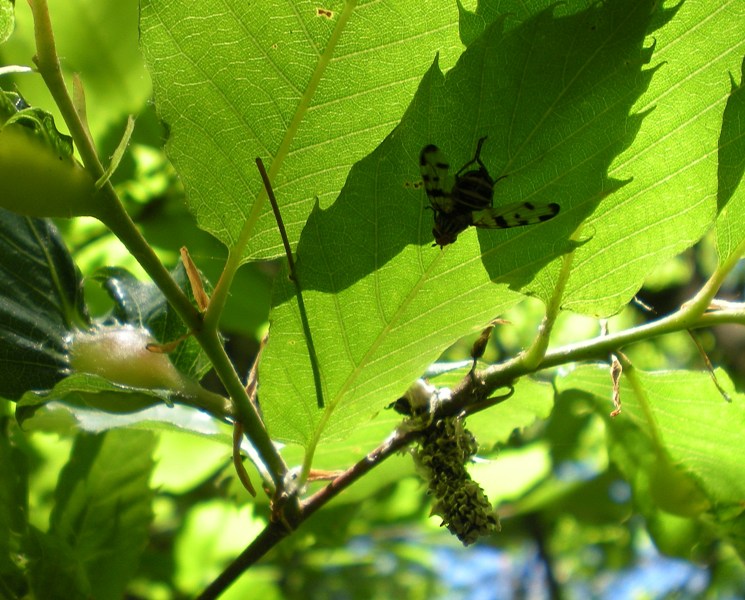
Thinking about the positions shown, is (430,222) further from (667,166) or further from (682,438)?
(682,438)

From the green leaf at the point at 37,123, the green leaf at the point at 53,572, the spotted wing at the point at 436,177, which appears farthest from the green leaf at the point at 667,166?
the green leaf at the point at 53,572

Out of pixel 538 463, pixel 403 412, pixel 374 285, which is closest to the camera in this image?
pixel 374 285

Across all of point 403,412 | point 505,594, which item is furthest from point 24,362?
point 505,594

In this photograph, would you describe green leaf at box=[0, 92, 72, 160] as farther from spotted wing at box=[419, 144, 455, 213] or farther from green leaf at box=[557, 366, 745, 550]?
green leaf at box=[557, 366, 745, 550]

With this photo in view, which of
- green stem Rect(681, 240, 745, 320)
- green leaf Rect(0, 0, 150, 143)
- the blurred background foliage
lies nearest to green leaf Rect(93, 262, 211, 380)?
the blurred background foliage

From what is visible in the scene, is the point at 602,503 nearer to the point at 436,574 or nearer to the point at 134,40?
the point at 436,574

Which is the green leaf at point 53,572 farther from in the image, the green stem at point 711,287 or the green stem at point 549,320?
the green stem at point 711,287
